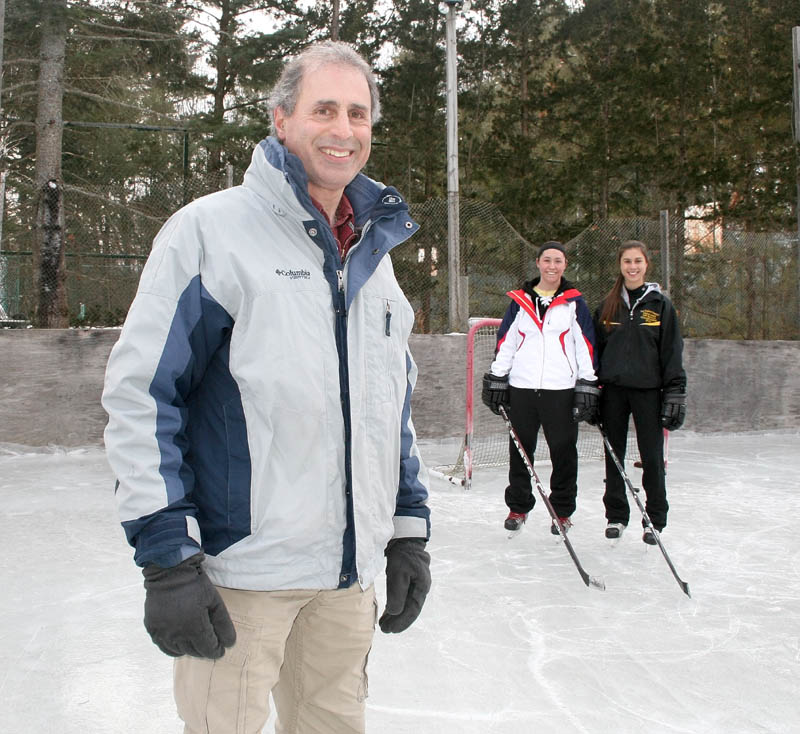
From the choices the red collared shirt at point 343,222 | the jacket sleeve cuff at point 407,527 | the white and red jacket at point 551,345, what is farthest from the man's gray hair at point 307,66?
the white and red jacket at point 551,345

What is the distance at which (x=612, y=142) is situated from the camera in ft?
45.7

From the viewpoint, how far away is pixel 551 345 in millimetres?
4277

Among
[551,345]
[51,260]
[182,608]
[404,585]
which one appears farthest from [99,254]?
[182,608]

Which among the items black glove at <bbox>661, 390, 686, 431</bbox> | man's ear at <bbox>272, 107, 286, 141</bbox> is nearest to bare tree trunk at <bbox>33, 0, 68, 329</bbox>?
black glove at <bbox>661, 390, 686, 431</bbox>

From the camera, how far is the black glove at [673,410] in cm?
401

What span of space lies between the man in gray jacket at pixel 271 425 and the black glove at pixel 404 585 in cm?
9

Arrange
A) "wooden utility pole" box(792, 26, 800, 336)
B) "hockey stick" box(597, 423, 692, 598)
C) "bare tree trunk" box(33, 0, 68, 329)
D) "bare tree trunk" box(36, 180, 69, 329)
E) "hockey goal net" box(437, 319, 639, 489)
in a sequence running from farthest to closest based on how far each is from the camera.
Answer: "wooden utility pole" box(792, 26, 800, 336) → "bare tree trunk" box(33, 0, 68, 329) → "bare tree trunk" box(36, 180, 69, 329) → "hockey goal net" box(437, 319, 639, 489) → "hockey stick" box(597, 423, 692, 598)

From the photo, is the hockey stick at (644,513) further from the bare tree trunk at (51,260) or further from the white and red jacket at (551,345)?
the bare tree trunk at (51,260)

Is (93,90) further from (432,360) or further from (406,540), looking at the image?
(406,540)

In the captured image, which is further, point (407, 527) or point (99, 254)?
point (99, 254)

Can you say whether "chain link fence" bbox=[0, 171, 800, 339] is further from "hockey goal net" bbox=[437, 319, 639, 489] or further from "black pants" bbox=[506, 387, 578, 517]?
"black pants" bbox=[506, 387, 578, 517]

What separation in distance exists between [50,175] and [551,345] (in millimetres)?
7372

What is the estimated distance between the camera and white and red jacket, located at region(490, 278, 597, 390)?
4234 mm

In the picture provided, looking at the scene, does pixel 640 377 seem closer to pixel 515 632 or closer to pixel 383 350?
pixel 515 632
